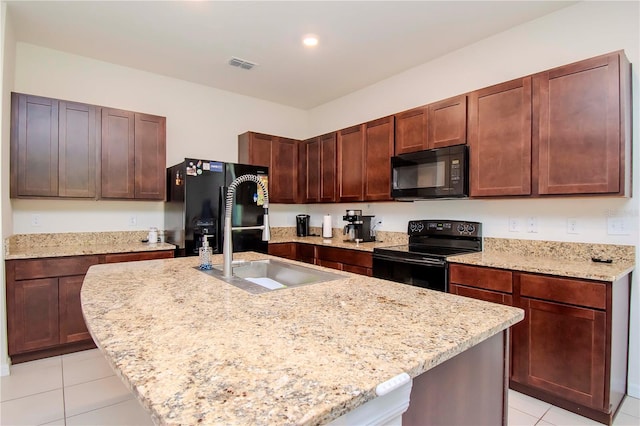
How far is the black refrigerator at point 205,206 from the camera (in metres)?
3.24

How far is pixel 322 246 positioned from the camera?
3.82 metres

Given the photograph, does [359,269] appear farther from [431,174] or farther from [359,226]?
[431,174]

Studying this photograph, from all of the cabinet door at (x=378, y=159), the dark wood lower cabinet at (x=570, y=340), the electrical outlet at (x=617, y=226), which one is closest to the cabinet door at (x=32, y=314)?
the cabinet door at (x=378, y=159)

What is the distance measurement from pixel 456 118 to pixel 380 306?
220cm

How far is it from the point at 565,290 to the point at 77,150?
12.9 feet

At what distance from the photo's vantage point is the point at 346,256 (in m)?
3.51

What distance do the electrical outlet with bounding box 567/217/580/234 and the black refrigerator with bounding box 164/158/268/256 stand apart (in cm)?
281

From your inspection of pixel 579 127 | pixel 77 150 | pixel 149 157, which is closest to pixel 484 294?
pixel 579 127

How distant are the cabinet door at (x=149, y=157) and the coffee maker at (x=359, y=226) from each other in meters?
2.02

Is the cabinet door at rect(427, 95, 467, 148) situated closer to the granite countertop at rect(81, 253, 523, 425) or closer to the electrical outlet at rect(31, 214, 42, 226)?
the granite countertop at rect(81, 253, 523, 425)

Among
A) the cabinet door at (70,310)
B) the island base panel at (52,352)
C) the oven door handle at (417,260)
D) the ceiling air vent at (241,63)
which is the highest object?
the ceiling air vent at (241,63)

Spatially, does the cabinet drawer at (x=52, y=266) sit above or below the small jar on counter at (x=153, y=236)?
below

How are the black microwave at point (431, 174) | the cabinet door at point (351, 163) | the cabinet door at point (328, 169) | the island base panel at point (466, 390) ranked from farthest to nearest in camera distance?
1. the cabinet door at point (328, 169)
2. the cabinet door at point (351, 163)
3. the black microwave at point (431, 174)
4. the island base panel at point (466, 390)

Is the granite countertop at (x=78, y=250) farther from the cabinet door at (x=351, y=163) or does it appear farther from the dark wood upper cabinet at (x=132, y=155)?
the cabinet door at (x=351, y=163)
